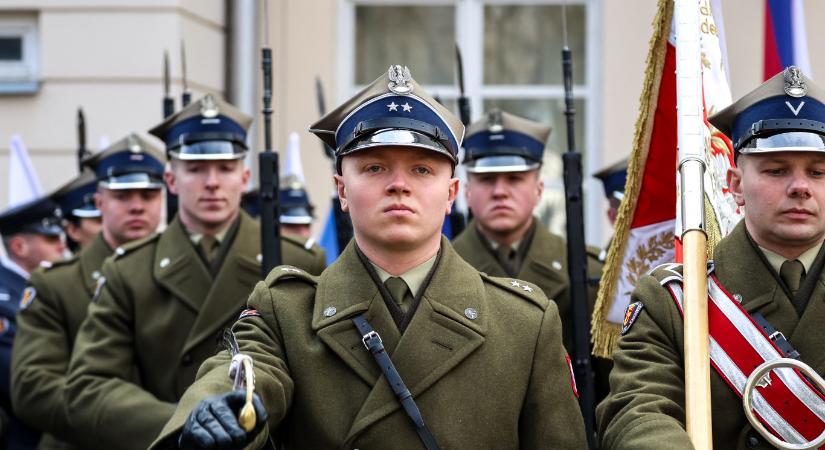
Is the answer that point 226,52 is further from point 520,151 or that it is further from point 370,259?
point 370,259

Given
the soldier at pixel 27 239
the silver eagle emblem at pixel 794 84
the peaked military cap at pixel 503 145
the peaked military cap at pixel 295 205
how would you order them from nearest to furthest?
the silver eagle emblem at pixel 794 84 < the peaked military cap at pixel 503 145 < the soldier at pixel 27 239 < the peaked military cap at pixel 295 205

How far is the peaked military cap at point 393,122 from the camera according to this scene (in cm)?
455

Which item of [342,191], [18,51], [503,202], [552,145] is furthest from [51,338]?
[552,145]

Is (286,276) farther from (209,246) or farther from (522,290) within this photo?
(209,246)

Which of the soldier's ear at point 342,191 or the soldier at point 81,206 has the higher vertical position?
the soldier at point 81,206

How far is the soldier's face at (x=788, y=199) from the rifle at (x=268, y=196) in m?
2.70

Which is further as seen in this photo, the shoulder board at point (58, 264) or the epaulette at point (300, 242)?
the shoulder board at point (58, 264)

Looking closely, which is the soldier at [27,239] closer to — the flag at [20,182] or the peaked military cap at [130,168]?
the flag at [20,182]

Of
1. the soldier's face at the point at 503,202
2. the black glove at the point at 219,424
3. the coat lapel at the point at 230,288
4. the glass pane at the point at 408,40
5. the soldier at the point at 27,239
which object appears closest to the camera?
the black glove at the point at 219,424

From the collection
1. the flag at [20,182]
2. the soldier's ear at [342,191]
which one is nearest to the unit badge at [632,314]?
the soldier's ear at [342,191]

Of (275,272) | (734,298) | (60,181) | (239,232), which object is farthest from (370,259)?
(60,181)

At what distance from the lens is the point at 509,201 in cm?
787

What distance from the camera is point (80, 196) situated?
9.48m

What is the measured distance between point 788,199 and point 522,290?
84 centimetres
